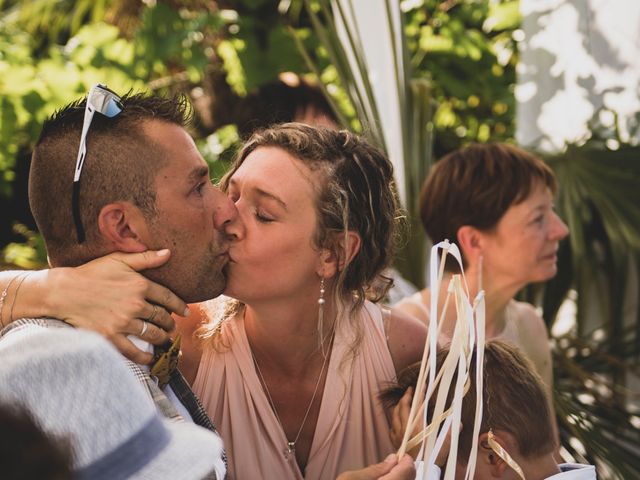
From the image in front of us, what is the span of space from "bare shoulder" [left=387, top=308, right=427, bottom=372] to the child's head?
0.34 m

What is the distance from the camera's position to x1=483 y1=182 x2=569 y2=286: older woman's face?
3.28 metres

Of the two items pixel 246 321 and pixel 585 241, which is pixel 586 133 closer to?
pixel 585 241

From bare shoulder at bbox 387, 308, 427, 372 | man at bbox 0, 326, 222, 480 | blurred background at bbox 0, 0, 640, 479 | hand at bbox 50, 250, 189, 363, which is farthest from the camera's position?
blurred background at bbox 0, 0, 640, 479

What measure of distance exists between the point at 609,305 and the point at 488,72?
1.90m

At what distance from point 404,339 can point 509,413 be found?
0.51 meters

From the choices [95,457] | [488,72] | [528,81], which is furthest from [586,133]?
[95,457]

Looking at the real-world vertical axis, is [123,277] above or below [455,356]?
above

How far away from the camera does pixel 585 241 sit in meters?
4.02

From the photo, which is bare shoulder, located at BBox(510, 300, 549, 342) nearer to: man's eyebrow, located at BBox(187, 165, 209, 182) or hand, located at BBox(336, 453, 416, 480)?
hand, located at BBox(336, 453, 416, 480)

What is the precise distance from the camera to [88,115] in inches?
73.8

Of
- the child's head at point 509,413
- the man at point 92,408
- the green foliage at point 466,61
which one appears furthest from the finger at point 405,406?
the green foliage at point 466,61

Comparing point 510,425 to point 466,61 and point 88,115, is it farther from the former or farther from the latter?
point 466,61

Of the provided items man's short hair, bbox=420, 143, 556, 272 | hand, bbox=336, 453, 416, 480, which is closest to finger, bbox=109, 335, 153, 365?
hand, bbox=336, 453, 416, 480

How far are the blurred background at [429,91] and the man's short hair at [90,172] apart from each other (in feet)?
4.94
